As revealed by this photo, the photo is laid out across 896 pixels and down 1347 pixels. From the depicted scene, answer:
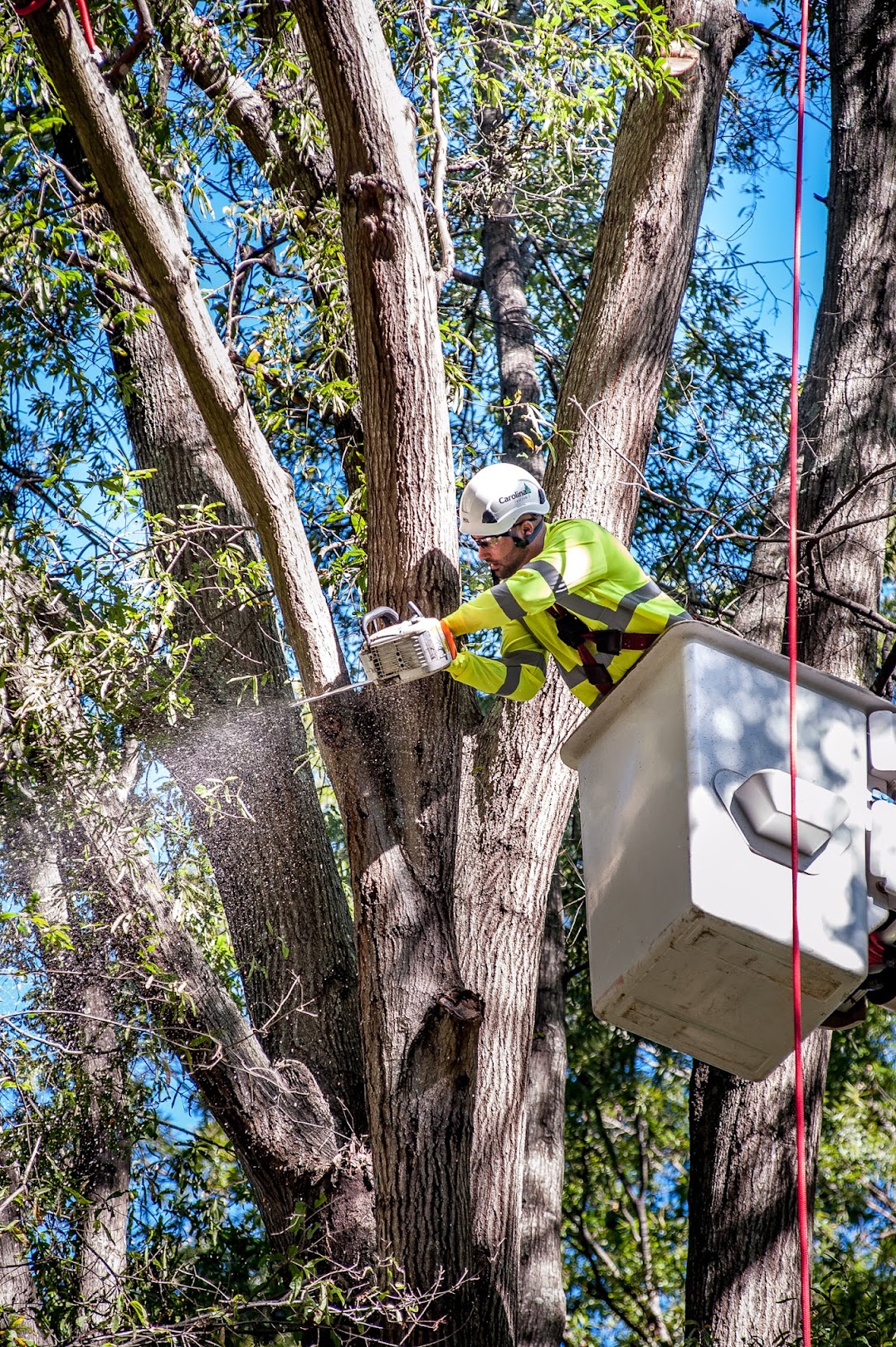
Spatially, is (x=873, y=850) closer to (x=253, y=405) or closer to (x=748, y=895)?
(x=748, y=895)

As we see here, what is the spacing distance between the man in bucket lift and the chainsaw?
8 centimetres

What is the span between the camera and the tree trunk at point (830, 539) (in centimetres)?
508

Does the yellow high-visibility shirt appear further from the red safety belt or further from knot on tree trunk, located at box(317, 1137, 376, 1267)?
knot on tree trunk, located at box(317, 1137, 376, 1267)

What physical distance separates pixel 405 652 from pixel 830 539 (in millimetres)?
2761

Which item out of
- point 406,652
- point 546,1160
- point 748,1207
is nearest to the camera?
point 406,652

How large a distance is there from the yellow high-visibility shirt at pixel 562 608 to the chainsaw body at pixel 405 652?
0.10 m

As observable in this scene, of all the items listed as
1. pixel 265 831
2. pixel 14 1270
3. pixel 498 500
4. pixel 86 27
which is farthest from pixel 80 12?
pixel 14 1270

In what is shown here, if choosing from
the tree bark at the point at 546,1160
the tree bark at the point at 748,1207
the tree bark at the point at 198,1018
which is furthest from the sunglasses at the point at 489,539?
the tree bark at the point at 748,1207

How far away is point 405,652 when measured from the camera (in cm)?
382

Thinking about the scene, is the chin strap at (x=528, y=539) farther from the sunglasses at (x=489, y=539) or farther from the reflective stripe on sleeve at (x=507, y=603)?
the reflective stripe on sleeve at (x=507, y=603)

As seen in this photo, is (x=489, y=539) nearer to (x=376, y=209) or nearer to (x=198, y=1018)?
(x=376, y=209)

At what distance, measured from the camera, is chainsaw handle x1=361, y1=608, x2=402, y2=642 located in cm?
393

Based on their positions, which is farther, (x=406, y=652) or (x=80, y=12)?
(x=80, y=12)

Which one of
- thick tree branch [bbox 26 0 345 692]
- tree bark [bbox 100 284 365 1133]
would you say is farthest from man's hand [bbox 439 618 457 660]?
tree bark [bbox 100 284 365 1133]
